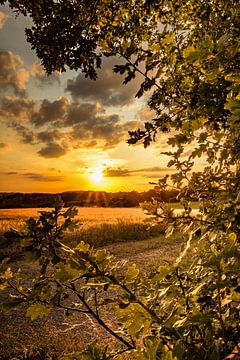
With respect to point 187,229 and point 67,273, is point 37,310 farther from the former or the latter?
point 187,229

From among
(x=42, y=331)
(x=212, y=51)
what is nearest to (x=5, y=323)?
(x=42, y=331)

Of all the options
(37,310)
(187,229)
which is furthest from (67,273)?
(187,229)

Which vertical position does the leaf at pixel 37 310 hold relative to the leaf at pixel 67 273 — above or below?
below

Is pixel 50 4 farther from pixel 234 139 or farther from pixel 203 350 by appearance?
pixel 203 350

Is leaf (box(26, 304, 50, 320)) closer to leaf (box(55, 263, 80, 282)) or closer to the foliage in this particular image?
the foliage

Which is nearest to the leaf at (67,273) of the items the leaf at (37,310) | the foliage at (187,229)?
the foliage at (187,229)

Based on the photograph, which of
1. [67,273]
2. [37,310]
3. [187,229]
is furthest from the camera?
[187,229]

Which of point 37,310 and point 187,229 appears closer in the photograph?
point 37,310

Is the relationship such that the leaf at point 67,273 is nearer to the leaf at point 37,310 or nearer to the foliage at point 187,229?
the foliage at point 187,229

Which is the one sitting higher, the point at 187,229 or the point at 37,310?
the point at 187,229

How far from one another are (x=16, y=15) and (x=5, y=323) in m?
5.28

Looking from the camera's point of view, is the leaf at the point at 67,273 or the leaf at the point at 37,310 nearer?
the leaf at the point at 67,273

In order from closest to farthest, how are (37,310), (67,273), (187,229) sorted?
(67,273), (37,310), (187,229)

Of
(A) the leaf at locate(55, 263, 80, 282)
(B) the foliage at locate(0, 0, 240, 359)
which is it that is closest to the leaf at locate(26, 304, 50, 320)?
(B) the foliage at locate(0, 0, 240, 359)
